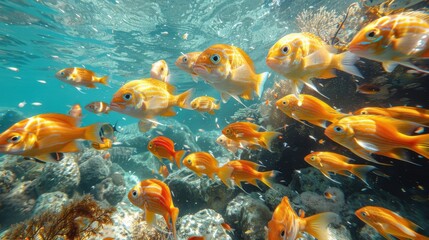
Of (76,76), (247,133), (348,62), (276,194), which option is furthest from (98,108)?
(348,62)

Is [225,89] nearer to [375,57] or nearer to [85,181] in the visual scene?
[375,57]

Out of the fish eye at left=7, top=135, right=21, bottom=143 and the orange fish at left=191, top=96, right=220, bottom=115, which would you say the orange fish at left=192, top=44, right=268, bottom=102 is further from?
the orange fish at left=191, top=96, right=220, bottom=115

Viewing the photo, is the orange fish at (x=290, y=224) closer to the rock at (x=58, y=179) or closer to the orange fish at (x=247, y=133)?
the orange fish at (x=247, y=133)

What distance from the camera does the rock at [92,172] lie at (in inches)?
355

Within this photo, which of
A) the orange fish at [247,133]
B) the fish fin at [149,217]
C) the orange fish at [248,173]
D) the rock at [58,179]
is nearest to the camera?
the fish fin at [149,217]

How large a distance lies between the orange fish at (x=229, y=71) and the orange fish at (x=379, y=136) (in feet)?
3.74

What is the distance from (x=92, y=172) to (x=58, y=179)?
1.27m

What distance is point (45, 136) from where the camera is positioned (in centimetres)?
247

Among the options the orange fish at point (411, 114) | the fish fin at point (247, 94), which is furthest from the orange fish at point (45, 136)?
the orange fish at point (411, 114)

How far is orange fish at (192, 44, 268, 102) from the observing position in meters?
2.47

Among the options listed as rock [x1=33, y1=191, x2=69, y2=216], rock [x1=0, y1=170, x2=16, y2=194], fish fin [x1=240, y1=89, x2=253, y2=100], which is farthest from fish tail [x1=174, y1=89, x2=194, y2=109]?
rock [x1=0, y1=170, x2=16, y2=194]

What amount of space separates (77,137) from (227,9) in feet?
59.2

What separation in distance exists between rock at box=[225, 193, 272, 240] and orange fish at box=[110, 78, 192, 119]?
10.8 ft

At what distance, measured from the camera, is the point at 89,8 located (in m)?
17.2
